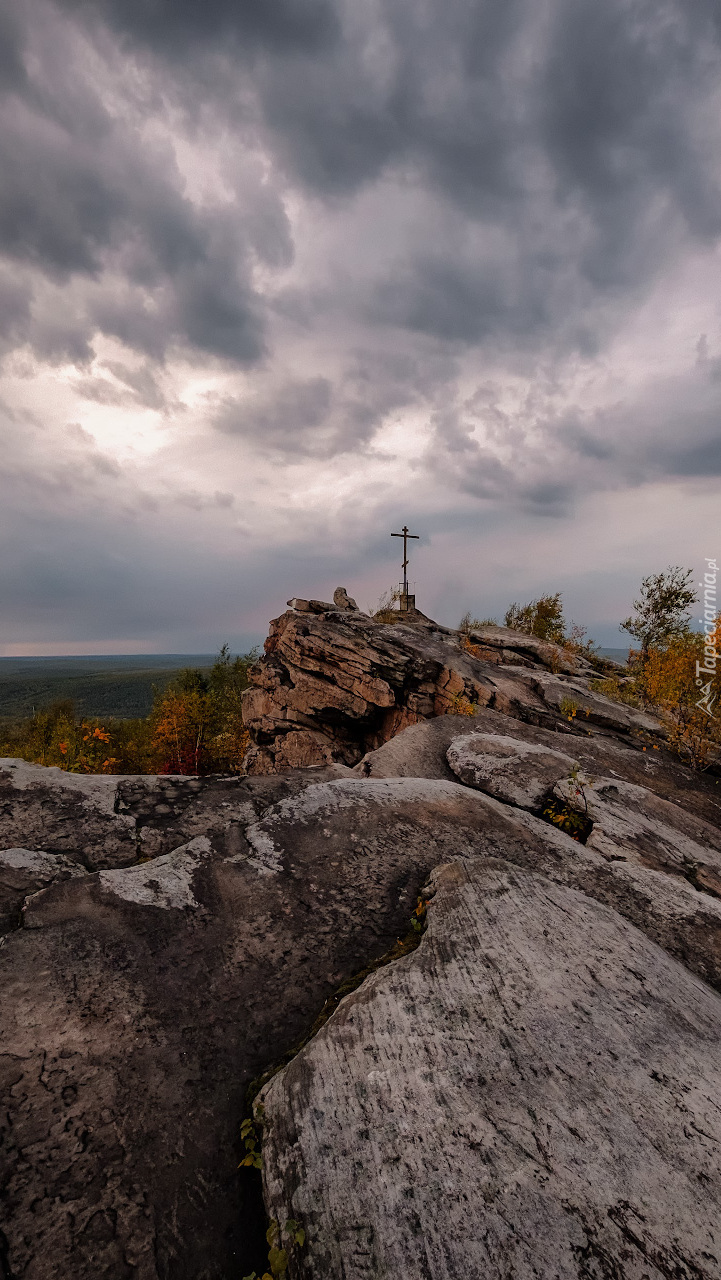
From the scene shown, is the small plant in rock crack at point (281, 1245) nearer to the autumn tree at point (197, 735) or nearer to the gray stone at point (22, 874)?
the gray stone at point (22, 874)

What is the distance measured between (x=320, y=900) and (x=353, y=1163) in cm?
308

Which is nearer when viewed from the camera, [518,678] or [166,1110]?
[166,1110]

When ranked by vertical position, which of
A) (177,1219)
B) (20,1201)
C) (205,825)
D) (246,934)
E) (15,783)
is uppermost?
(15,783)

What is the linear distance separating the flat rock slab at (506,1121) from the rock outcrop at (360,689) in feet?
47.7

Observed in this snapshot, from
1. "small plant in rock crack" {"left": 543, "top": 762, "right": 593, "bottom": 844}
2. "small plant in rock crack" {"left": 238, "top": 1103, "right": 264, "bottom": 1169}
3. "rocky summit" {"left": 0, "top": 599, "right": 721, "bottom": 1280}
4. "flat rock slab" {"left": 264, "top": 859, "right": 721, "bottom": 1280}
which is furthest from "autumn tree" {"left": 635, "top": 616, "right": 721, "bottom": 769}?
"small plant in rock crack" {"left": 238, "top": 1103, "right": 264, "bottom": 1169}

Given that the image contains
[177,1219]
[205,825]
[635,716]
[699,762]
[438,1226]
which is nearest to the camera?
[438,1226]

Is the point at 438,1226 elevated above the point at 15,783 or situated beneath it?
situated beneath

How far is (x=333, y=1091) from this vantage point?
14.2 ft

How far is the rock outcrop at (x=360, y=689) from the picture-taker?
21516 millimetres

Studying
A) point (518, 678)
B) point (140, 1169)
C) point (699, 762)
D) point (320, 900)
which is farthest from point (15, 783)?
point (518, 678)

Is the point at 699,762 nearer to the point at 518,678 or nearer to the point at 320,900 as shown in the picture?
the point at 518,678

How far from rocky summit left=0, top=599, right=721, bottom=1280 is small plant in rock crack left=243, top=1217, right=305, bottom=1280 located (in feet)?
0.07

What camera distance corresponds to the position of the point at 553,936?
600 centimetres

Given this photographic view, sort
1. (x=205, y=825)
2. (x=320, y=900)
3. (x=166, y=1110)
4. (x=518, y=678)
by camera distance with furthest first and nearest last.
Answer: (x=518, y=678) < (x=205, y=825) < (x=320, y=900) < (x=166, y=1110)
